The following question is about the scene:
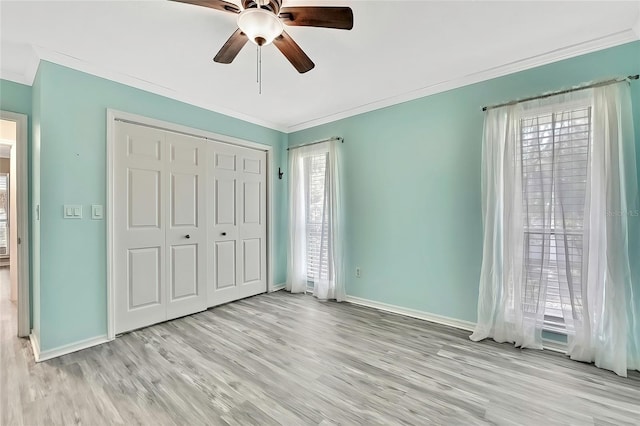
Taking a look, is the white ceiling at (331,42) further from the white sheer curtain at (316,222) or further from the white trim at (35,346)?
the white trim at (35,346)

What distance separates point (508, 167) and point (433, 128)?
88cm

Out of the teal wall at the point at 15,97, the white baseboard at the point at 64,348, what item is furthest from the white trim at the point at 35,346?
the teal wall at the point at 15,97

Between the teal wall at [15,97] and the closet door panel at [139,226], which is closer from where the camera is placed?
the teal wall at [15,97]

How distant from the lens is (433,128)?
305cm

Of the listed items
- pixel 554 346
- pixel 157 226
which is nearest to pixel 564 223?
pixel 554 346

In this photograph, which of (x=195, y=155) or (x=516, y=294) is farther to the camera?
(x=195, y=155)

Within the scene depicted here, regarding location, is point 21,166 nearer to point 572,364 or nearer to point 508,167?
point 508,167

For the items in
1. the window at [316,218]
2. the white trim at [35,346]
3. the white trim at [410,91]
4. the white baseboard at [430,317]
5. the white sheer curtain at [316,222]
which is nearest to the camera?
the white trim at [410,91]

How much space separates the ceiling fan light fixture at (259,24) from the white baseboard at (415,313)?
303 cm

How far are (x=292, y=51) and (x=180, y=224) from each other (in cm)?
230

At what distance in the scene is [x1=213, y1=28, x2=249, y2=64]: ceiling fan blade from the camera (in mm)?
1816

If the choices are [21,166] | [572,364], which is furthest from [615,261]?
[21,166]

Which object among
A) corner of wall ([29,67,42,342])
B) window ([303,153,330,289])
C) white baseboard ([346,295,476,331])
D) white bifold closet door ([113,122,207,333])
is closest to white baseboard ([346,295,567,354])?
white baseboard ([346,295,476,331])

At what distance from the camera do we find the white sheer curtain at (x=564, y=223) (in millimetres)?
2076
